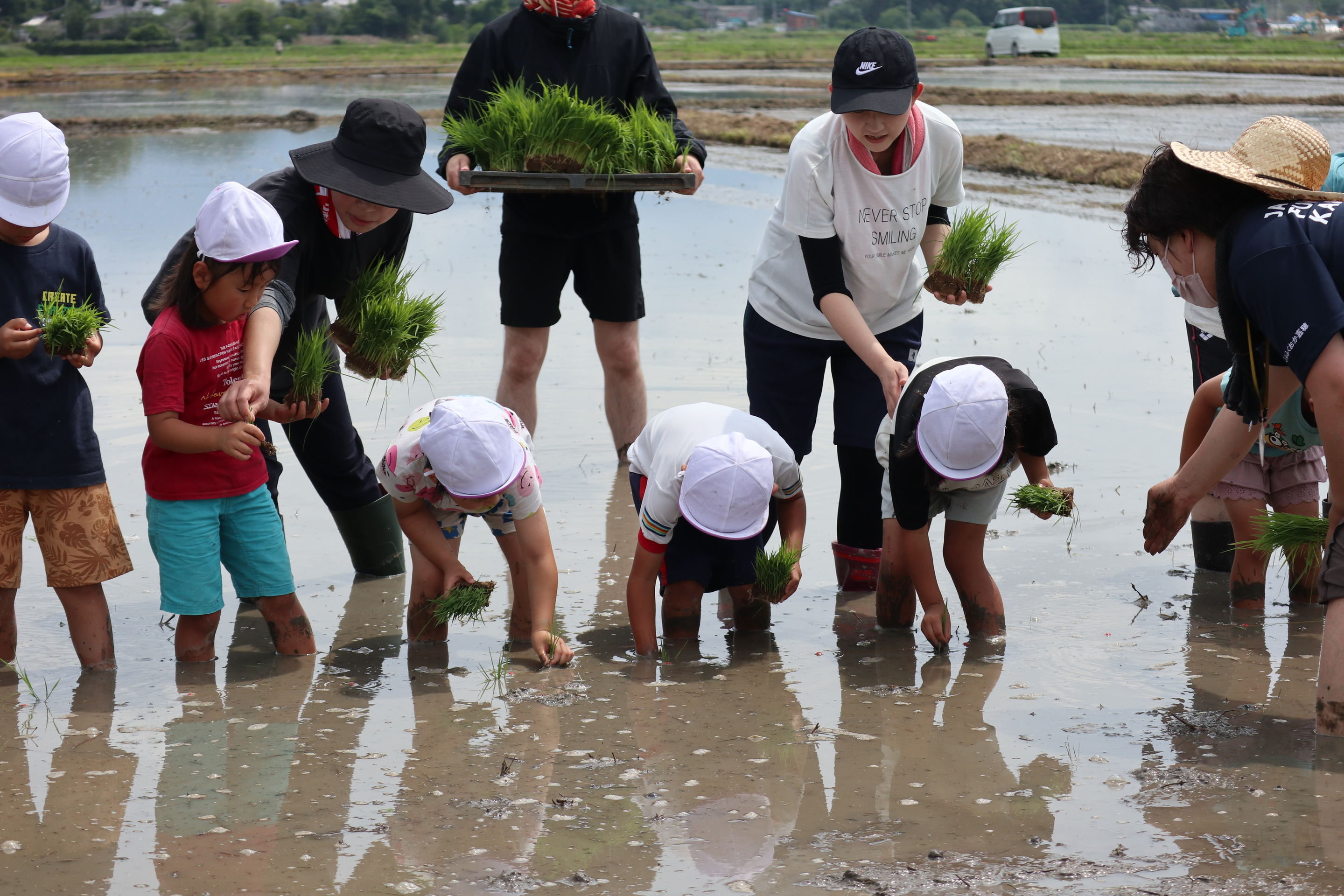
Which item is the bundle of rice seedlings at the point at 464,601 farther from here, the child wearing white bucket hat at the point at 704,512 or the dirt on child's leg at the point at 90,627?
the dirt on child's leg at the point at 90,627

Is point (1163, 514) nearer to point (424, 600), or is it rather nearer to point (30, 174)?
point (424, 600)

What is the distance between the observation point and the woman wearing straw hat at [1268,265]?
2971 millimetres

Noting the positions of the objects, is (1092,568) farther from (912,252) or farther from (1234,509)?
(912,252)

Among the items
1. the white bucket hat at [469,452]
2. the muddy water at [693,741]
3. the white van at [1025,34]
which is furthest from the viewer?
the white van at [1025,34]

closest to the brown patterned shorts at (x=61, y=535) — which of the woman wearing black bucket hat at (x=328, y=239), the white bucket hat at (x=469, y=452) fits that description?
the woman wearing black bucket hat at (x=328, y=239)

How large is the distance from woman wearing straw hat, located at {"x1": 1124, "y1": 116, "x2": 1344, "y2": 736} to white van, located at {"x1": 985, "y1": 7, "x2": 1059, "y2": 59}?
165 ft

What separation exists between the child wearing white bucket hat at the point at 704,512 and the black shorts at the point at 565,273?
1.34m

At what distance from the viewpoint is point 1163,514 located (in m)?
3.61

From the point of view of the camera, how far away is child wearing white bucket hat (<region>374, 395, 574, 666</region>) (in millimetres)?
3781

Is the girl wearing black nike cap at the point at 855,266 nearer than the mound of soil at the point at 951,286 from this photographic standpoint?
Yes

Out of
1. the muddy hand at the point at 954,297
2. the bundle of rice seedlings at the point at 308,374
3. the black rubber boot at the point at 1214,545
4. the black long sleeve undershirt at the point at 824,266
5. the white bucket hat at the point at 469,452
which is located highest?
the black long sleeve undershirt at the point at 824,266

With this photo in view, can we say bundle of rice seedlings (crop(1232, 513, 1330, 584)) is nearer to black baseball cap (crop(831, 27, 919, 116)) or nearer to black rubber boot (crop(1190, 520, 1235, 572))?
black rubber boot (crop(1190, 520, 1235, 572))

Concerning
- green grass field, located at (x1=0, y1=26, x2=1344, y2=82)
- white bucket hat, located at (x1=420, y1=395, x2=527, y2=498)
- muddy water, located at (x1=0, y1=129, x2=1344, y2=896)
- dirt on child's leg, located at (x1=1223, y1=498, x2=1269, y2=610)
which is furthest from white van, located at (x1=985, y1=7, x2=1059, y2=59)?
white bucket hat, located at (x1=420, y1=395, x2=527, y2=498)

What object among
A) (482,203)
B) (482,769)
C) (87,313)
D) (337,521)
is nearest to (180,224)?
(482,203)
